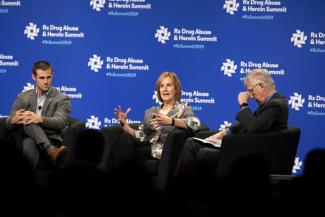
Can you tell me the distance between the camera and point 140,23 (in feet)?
29.0

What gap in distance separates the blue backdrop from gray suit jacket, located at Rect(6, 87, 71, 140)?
1276 millimetres

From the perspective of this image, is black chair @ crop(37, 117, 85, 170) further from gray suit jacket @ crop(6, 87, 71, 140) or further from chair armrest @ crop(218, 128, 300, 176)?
chair armrest @ crop(218, 128, 300, 176)

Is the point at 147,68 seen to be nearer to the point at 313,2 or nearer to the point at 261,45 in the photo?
the point at 261,45

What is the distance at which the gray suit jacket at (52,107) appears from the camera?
745 cm

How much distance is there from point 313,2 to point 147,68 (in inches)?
80.6

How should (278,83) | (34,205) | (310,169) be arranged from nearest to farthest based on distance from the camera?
(34,205) < (310,169) < (278,83)

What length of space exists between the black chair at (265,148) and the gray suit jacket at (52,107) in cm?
176

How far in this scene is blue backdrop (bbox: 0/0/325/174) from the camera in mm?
8492

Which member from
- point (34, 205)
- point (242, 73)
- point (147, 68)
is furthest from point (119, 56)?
point (34, 205)

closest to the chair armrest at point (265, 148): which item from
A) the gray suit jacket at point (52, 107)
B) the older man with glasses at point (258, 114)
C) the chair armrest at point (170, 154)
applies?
the older man with glasses at point (258, 114)

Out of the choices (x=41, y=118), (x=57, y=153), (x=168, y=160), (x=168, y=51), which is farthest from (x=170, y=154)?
(x=168, y=51)

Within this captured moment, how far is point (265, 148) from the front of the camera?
6.58 metres

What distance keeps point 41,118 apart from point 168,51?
2036 millimetres

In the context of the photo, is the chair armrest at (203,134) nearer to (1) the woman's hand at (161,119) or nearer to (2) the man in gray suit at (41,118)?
(1) the woman's hand at (161,119)
